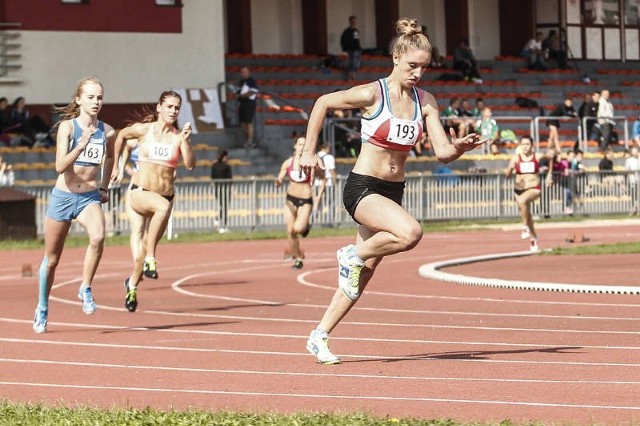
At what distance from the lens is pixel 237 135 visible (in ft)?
142

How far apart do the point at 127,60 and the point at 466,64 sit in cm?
1239

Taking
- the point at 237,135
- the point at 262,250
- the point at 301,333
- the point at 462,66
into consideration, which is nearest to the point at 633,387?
the point at 301,333

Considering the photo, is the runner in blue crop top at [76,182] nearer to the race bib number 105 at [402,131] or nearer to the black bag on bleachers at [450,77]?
the race bib number 105 at [402,131]

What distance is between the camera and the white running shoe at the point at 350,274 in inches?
468

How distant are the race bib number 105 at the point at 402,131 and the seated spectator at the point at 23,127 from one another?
90.7 feet

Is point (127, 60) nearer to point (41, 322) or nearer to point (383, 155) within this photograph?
point (41, 322)

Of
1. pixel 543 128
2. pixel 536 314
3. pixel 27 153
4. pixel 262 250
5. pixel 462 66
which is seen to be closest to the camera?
pixel 536 314

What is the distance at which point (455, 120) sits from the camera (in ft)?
139

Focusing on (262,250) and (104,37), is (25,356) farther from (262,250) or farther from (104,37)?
(104,37)

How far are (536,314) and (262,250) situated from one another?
1490 cm

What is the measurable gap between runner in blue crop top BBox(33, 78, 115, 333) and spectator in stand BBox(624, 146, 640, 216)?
90.6ft

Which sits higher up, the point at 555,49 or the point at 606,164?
the point at 555,49

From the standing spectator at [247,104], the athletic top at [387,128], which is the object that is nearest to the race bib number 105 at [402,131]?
the athletic top at [387,128]

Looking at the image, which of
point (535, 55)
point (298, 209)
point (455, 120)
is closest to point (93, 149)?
point (298, 209)
